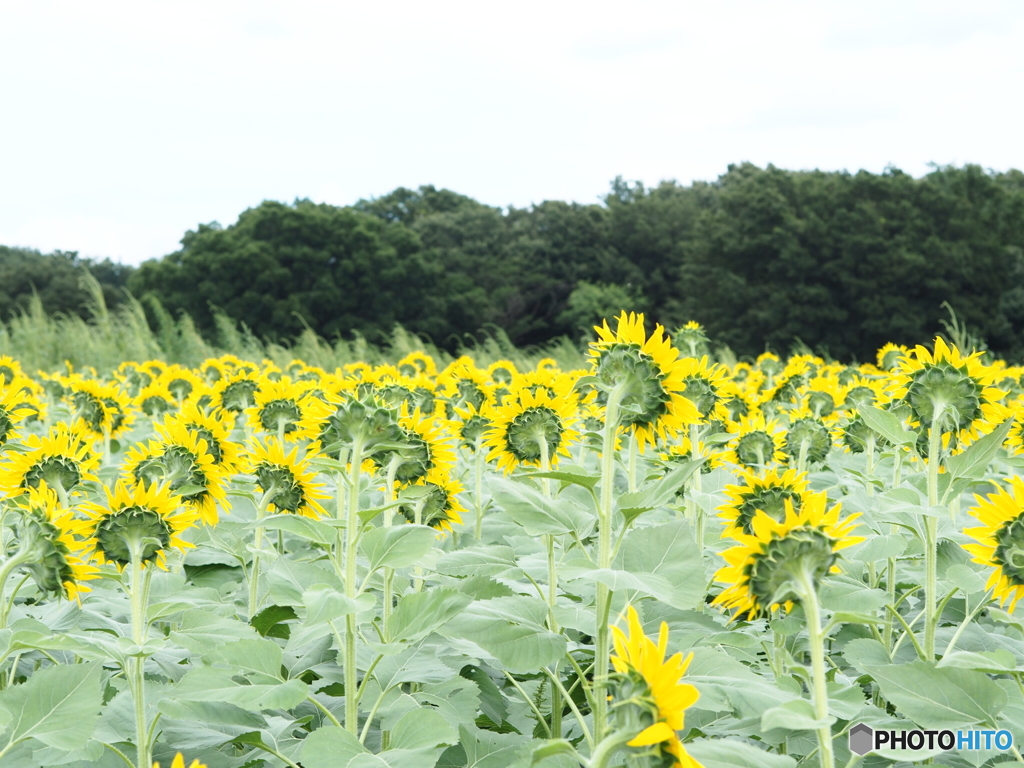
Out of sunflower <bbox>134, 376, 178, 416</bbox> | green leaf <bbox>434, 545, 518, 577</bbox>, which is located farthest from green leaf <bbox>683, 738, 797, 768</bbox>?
sunflower <bbox>134, 376, 178, 416</bbox>

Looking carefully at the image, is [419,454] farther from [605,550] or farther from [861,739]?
[861,739]

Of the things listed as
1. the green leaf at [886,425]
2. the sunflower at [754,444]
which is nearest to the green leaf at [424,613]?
the green leaf at [886,425]

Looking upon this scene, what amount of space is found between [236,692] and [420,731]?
30 cm

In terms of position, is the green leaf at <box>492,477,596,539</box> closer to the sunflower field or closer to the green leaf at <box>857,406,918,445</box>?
the sunflower field

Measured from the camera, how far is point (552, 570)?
178 centimetres

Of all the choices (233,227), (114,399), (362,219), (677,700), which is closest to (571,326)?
(362,219)

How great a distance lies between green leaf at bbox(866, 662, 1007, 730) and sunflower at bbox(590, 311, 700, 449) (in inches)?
21.4

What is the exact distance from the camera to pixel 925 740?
1476mm

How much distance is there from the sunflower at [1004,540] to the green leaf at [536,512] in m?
0.63

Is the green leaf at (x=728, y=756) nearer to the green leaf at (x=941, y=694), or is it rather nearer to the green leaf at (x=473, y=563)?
the green leaf at (x=941, y=694)

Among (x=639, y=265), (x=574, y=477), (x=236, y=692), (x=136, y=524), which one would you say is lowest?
(x=236, y=692)

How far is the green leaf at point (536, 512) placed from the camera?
1.52 meters

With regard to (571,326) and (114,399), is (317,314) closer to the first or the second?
(571,326)

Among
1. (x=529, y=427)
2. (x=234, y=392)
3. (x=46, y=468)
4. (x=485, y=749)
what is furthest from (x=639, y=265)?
(x=485, y=749)
